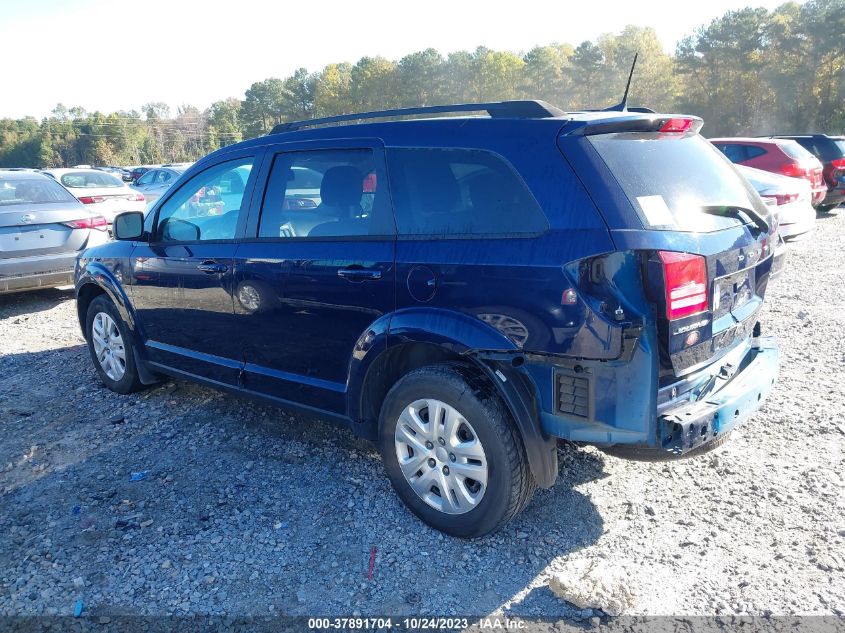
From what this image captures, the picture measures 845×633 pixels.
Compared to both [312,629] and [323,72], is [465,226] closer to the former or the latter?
[312,629]

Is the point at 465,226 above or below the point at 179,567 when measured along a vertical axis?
above

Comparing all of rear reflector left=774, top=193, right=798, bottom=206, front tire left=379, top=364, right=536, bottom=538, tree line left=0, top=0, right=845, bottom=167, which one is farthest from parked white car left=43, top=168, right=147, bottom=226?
tree line left=0, top=0, right=845, bottom=167

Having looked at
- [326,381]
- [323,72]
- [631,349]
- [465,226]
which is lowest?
[326,381]

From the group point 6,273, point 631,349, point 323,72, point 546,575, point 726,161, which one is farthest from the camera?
point 323,72

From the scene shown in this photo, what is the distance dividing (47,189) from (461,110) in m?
7.39

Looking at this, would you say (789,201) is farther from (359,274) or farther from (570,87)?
(570,87)

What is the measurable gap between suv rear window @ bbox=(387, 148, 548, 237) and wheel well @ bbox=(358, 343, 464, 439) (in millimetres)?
580

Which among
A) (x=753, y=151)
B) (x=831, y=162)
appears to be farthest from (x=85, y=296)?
(x=831, y=162)

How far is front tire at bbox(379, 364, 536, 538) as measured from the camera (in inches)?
115

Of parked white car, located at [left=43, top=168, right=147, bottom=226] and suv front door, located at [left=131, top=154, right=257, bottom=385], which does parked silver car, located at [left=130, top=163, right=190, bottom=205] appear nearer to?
parked white car, located at [left=43, top=168, right=147, bottom=226]

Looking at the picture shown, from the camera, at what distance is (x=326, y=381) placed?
3643 mm

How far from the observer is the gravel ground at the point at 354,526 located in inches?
110

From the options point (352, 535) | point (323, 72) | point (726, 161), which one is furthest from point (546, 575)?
point (323, 72)

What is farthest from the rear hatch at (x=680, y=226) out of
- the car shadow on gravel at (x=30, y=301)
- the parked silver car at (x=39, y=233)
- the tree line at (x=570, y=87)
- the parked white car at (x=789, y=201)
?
the tree line at (x=570, y=87)
